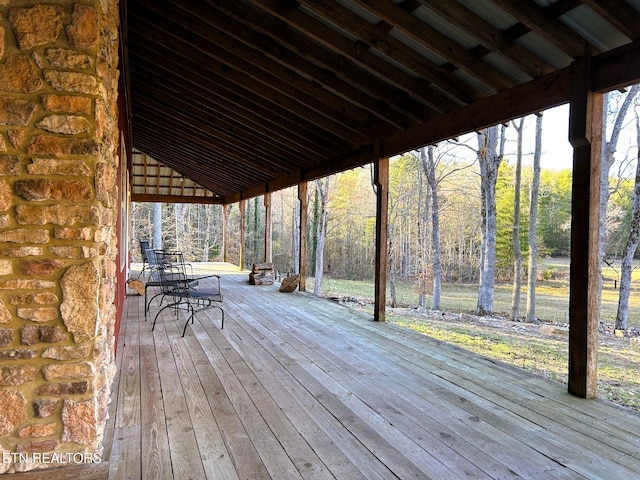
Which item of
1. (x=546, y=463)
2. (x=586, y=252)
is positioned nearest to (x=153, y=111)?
(x=586, y=252)

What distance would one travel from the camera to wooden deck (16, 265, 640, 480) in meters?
2.02

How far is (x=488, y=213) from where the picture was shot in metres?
9.80

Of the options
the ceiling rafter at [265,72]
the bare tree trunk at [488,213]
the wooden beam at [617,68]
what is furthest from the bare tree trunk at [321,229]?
the wooden beam at [617,68]

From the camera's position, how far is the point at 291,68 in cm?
430

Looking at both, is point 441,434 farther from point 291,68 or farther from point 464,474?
point 291,68

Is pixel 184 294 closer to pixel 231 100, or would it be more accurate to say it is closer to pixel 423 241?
pixel 231 100

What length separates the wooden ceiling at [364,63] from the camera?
9.08 ft

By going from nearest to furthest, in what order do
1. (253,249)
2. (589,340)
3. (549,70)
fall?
(589,340)
(549,70)
(253,249)

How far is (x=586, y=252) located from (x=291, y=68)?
10.6 feet

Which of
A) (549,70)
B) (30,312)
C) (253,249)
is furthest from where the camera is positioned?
(253,249)

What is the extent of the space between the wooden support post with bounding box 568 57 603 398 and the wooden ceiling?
0.47 feet

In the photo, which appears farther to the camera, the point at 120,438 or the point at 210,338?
the point at 210,338

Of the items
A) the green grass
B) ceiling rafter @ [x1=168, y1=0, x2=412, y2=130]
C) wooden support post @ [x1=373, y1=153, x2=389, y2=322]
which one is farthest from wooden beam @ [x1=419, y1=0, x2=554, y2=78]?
the green grass

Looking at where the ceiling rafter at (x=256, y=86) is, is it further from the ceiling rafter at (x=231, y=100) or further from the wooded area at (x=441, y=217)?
the wooded area at (x=441, y=217)
